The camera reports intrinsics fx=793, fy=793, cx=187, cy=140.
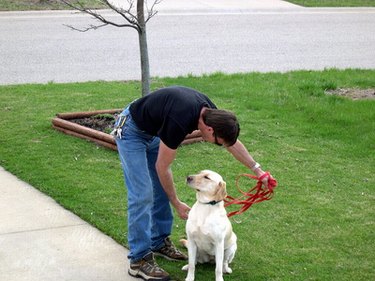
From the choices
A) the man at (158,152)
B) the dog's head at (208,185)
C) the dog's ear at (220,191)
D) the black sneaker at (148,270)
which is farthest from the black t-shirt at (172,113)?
the black sneaker at (148,270)

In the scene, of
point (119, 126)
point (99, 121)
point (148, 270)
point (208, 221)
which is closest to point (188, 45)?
point (99, 121)

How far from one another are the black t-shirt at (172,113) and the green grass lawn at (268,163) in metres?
1.15

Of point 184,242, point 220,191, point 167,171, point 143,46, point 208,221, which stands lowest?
point 184,242

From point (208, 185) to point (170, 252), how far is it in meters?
0.92

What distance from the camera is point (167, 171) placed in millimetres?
5434

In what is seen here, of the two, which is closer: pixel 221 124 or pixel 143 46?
pixel 221 124

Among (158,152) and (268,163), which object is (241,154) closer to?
(158,152)

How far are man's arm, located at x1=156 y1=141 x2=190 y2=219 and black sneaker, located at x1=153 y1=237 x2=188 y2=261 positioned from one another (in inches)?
22.8

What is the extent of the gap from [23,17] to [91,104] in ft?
27.6

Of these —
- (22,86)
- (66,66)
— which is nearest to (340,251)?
(22,86)

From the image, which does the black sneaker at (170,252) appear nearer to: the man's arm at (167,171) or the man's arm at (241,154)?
the man's arm at (167,171)

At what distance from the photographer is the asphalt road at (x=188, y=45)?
525 inches

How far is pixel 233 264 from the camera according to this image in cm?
602

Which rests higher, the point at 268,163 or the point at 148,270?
the point at 148,270
